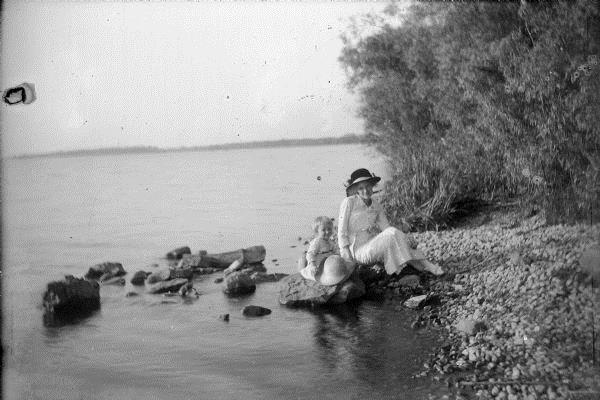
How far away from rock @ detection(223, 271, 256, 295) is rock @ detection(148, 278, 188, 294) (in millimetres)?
988

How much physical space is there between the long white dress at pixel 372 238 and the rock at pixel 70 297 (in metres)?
4.08

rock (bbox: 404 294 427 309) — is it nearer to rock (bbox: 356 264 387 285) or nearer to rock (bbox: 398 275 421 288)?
rock (bbox: 398 275 421 288)

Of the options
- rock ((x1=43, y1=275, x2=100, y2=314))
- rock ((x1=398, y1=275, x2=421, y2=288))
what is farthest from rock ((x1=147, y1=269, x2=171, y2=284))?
rock ((x1=398, y1=275, x2=421, y2=288))

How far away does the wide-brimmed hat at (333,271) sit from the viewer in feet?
30.1

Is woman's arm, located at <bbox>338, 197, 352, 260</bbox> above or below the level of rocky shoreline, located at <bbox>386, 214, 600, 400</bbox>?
above

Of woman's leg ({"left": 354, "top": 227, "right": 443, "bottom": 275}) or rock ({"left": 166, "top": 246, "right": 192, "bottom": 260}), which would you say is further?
rock ({"left": 166, "top": 246, "right": 192, "bottom": 260})

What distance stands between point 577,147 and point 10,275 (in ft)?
37.6

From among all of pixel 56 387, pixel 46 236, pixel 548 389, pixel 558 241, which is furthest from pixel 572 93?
pixel 46 236

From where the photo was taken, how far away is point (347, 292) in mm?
9352

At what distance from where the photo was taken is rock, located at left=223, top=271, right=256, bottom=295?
10820mm

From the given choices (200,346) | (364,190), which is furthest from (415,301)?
(200,346)

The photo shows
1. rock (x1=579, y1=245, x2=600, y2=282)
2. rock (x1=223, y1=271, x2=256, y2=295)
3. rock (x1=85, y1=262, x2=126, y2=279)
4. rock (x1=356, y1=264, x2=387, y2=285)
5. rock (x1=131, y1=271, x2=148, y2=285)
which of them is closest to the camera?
rock (x1=579, y1=245, x2=600, y2=282)

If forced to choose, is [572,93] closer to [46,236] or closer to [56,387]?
[56,387]

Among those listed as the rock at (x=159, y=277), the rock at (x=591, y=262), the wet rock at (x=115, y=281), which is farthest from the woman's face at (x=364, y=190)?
the wet rock at (x=115, y=281)
